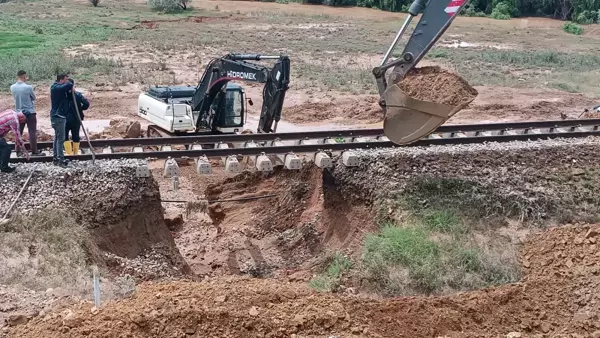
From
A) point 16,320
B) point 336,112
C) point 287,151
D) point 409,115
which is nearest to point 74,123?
point 287,151

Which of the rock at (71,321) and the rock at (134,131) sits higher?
the rock at (71,321)

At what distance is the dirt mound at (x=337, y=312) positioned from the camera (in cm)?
751

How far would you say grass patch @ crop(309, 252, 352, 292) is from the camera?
10.3m

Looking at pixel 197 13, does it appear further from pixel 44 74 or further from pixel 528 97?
pixel 528 97

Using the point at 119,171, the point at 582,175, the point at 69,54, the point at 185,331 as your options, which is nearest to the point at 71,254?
the point at 119,171

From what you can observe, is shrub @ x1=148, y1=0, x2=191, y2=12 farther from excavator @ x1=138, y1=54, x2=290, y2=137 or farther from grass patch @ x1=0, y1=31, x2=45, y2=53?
→ excavator @ x1=138, y1=54, x2=290, y2=137

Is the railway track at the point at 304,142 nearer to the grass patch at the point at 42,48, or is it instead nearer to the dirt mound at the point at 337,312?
the dirt mound at the point at 337,312

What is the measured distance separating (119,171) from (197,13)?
49232 millimetres

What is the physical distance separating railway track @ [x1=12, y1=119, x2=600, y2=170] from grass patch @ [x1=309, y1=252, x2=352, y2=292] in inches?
88.7

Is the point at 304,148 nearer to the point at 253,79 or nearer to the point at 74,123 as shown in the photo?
the point at 253,79

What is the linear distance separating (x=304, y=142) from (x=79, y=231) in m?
5.45

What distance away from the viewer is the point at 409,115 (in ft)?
39.7

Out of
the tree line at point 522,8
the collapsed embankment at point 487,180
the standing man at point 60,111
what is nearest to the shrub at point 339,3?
the tree line at point 522,8

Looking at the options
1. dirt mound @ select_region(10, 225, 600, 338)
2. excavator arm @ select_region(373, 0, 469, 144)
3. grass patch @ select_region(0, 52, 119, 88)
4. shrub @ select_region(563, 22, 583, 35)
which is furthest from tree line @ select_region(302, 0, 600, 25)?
dirt mound @ select_region(10, 225, 600, 338)
